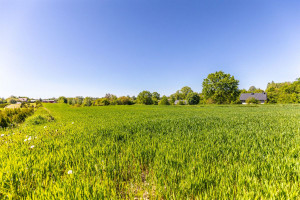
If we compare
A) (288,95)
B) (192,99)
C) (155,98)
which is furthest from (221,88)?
(155,98)

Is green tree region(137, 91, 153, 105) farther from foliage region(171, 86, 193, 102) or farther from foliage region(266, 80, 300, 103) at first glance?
foliage region(266, 80, 300, 103)

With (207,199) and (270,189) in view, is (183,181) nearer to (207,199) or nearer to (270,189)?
(207,199)

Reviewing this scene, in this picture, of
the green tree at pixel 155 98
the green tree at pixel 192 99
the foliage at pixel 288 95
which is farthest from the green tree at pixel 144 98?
the foliage at pixel 288 95

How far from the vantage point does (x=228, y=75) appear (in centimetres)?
5394

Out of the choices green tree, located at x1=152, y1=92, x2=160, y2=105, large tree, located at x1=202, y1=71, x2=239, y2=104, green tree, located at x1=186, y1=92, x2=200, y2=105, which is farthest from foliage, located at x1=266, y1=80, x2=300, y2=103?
green tree, located at x1=152, y1=92, x2=160, y2=105

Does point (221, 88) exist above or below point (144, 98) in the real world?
above

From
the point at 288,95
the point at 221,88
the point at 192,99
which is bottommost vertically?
the point at 192,99

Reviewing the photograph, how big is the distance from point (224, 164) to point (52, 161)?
4125 millimetres

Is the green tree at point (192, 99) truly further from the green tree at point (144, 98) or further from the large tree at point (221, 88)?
the green tree at point (144, 98)

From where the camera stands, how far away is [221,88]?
5309 cm

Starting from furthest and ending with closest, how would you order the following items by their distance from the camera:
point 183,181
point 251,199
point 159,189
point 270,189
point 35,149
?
point 35,149, point 183,181, point 159,189, point 270,189, point 251,199

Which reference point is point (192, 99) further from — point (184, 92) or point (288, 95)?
point (288, 95)

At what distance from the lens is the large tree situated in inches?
2053

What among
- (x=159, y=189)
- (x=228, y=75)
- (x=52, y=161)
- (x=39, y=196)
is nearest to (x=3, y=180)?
(x=52, y=161)
